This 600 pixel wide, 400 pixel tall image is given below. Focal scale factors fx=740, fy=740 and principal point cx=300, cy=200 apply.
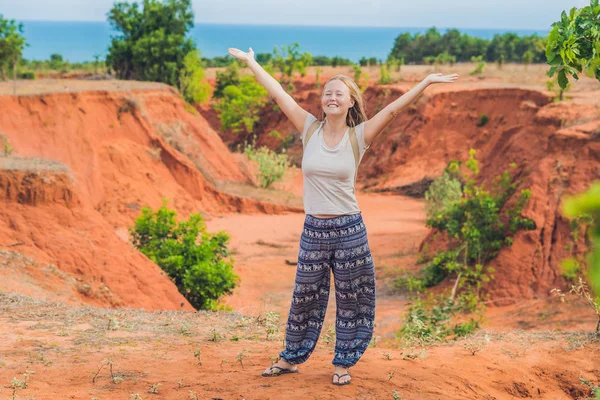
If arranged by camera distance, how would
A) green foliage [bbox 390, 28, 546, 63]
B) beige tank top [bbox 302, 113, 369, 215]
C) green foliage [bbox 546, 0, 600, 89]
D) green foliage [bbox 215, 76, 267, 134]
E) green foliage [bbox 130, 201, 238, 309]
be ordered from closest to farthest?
green foliage [bbox 546, 0, 600, 89], beige tank top [bbox 302, 113, 369, 215], green foliage [bbox 130, 201, 238, 309], green foliage [bbox 215, 76, 267, 134], green foliage [bbox 390, 28, 546, 63]

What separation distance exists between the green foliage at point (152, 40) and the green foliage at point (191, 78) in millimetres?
246

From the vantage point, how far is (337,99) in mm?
4203

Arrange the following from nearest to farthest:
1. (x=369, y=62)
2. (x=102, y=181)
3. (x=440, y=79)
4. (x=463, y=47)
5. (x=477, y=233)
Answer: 1. (x=440, y=79)
2. (x=477, y=233)
3. (x=102, y=181)
4. (x=369, y=62)
5. (x=463, y=47)

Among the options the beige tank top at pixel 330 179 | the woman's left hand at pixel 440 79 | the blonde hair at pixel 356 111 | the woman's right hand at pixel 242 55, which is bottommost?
the beige tank top at pixel 330 179

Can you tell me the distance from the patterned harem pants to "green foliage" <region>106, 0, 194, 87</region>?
26298 millimetres

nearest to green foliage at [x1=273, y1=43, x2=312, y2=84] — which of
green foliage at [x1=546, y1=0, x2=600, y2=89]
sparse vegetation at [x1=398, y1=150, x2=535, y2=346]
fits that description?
sparse vegetation at [x1=398, y1=150, x2=535, y2=346]

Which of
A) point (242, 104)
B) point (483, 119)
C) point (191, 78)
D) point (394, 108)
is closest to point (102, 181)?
point (191, 78)

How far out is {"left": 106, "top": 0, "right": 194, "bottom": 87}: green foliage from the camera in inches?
1164

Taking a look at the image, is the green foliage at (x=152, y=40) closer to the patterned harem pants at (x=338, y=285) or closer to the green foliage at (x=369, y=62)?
the green foliage at (x=369, y=62)

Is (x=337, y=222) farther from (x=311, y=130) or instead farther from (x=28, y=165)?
(x=28, y=165)

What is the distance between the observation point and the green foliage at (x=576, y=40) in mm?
3475

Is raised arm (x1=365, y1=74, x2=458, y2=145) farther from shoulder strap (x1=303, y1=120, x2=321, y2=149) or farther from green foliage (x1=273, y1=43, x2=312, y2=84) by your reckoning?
green foliage (x1=273, y1=43, x2=312, y2=84)

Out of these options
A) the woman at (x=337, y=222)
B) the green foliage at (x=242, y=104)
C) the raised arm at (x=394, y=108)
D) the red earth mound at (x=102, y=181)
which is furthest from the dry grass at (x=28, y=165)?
the green foliage at (x=242, y=104)

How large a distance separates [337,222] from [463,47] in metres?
45.8
